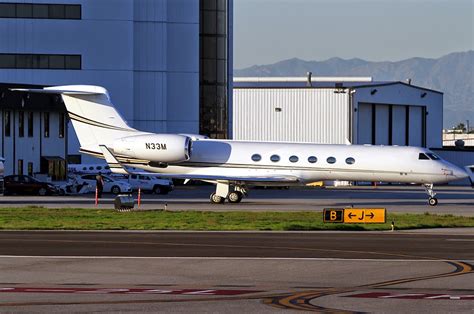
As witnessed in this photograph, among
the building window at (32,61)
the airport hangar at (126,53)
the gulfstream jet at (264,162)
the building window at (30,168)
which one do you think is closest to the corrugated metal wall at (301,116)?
the airport hangar at (126,53)

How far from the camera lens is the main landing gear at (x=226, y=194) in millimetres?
50188

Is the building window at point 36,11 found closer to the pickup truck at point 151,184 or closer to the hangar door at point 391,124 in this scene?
the pickup truck at point 151,184

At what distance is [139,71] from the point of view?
297ft

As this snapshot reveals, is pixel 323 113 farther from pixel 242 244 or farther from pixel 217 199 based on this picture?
pixel 242 244

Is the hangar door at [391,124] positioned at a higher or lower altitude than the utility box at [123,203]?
higher

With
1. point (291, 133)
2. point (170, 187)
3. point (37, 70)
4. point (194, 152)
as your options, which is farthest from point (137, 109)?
point (194, 152)

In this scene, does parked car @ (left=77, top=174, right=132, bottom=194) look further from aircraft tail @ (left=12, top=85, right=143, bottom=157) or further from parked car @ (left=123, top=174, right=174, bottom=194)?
aircraft tail @ (left=12, top=85, right=143, bottom=157)

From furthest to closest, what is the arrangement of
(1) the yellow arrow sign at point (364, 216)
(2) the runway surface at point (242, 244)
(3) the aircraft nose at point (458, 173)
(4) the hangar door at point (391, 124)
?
1. (4) the hangar door at point (391, 124)
2. (3) the aircraft nose at point (458, 173)
3. (1) the yellow arrow sign at point (364, 216)
4. (2) the runway surface at point (242, 244)

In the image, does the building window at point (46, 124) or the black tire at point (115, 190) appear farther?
the black tire at point (115, 190)

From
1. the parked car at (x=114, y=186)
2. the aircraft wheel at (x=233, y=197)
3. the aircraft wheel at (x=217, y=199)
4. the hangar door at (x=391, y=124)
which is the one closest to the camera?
the aircraft wheel at (x=217, y=199)

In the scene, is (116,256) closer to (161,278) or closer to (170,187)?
(161,278)

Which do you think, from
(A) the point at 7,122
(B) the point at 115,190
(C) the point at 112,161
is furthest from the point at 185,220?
(B) the point at 115,190

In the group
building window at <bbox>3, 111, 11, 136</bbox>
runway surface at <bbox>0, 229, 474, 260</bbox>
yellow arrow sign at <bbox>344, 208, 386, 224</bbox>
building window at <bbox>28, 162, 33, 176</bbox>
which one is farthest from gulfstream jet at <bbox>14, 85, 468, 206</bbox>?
runway surface at <bbox>0, 229, 474, 260</bbox>

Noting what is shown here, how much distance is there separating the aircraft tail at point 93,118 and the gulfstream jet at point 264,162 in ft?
3.60
